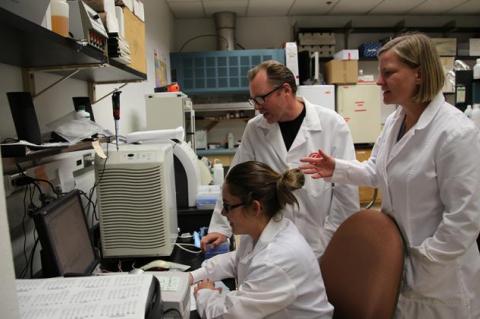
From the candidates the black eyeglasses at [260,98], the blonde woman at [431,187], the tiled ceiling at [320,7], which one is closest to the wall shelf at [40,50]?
the black eyeglasses at [260,98]

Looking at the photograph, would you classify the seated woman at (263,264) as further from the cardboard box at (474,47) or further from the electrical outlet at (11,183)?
the cardboard box at (474,47)

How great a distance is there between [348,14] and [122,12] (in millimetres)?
4579

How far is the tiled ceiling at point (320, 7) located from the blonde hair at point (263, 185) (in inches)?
154

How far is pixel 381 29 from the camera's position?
18.1ft

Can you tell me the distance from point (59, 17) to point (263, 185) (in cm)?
76

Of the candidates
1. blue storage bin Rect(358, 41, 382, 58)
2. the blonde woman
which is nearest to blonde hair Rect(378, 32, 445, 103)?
the blonde woman

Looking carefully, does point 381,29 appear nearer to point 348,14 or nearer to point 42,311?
point 348,14

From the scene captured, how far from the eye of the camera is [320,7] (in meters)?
5.14

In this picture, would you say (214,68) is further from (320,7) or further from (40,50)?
(40,50)

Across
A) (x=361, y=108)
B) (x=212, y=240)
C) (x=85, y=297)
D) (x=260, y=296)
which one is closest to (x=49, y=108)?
(x=212, y=240)

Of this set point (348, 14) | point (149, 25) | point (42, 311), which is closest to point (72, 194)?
point (42, 311)

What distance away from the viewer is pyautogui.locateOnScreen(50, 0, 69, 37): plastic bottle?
100 centimetres

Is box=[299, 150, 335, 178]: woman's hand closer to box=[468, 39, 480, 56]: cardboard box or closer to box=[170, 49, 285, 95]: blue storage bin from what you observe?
box=[170, 49, 285, 95]: blue storage bin

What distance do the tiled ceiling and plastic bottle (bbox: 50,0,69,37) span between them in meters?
3.86
